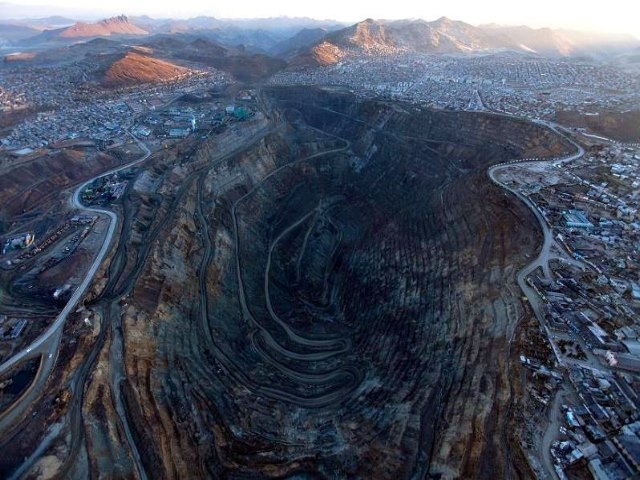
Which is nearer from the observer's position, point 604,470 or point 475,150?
point 604,470

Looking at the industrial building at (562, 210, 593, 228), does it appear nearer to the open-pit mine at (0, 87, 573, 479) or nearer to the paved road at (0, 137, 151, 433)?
the open-pit mine at (0, 87, 573, 479)

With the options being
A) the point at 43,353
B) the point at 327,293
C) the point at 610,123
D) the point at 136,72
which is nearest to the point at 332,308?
the point at 327,293

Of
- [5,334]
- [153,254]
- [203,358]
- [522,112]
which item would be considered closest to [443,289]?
[203,358]

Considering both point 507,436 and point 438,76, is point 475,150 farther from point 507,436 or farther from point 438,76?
point 438,76

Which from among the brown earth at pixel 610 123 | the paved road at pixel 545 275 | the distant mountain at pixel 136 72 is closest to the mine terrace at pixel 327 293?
the paved road at pixel 545 275

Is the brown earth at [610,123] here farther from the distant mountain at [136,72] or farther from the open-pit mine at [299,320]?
the distant mountain at [136,72]

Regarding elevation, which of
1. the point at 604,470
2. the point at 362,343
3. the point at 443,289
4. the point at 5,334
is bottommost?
the point at 362,343
